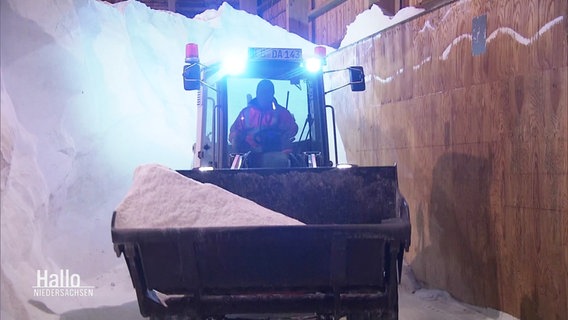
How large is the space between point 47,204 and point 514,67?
4.93 m

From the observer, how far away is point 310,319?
4730 millimetres

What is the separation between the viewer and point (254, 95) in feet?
20.8

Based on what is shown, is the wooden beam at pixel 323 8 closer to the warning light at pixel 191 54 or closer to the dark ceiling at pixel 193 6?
the dark ceiling at pixel 193 6

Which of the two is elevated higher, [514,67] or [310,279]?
[514,67]

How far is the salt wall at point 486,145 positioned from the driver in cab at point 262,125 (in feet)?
5.57

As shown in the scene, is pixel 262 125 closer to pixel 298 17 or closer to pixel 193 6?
pixel 298 17

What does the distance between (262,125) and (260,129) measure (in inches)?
1.7

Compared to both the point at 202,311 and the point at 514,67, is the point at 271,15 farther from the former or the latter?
the point at 202,311

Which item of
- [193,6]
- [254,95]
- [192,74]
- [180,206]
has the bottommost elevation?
[180,206]

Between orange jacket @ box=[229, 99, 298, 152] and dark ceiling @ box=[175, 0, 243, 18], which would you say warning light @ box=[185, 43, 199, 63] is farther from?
dark ceiling @ box=[175, 0, 243, 18]

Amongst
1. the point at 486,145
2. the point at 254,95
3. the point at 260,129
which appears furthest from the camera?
the point at 254,95


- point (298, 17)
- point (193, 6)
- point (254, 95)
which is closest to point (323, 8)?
point (298, 17)

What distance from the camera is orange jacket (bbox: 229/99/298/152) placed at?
6.01 m

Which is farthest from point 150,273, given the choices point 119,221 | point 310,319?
point 310,319
